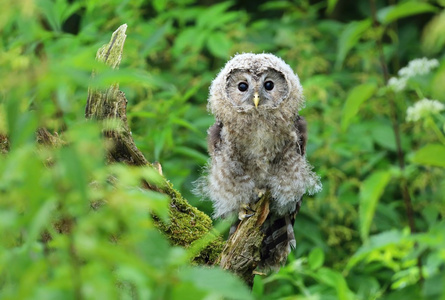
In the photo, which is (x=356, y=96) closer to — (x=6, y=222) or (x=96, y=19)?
(x=6, y=222)

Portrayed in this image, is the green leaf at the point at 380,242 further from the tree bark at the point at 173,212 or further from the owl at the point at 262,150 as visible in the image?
the owl at the point at 262,150

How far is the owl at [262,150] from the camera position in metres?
3.71

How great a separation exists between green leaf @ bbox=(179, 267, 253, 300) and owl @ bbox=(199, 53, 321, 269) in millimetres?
2505

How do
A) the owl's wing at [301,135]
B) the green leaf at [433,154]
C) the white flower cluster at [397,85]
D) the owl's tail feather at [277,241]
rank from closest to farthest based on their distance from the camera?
the green leaf at [433,154] → the white flower cluster at [397,85] → the owl's tail feather at [277,241] → the owl's wing at [301,135]

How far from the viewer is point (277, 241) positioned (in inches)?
151

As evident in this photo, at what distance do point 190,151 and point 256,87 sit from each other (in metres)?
0.55

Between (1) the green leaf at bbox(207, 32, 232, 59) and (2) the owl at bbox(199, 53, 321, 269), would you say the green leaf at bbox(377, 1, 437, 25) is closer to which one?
(2) the owl at bbox(199, 53, 321, 269)

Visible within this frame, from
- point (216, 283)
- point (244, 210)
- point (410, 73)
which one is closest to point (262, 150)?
point (244, 210)

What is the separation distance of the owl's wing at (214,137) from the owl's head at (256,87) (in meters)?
0.08

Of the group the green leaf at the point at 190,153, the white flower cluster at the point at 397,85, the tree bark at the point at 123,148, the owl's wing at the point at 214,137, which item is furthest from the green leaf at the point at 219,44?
the white flower cluster at the point at 397,85

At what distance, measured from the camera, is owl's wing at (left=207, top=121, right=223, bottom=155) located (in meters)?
3.84

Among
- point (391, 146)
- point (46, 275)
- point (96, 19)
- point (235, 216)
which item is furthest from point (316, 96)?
point (46, 275)

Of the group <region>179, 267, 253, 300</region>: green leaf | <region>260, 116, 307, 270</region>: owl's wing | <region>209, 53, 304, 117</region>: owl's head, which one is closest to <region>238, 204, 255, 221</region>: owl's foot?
<region>260, 116, 307, 270</region>: owl's wing

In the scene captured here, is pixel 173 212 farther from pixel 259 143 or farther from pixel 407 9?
pixel 407 9
